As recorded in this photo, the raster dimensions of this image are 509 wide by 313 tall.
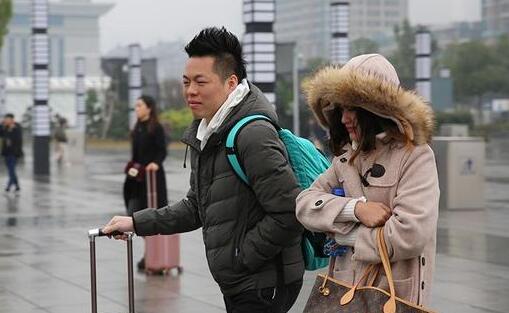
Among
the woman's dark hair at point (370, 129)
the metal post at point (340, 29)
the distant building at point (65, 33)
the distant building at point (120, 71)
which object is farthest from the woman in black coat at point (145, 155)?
the distant building at point (65, 33)

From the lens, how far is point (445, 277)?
10.5m

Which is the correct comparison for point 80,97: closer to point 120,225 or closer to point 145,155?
point 145,155

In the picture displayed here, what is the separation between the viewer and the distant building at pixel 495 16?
84312 mm

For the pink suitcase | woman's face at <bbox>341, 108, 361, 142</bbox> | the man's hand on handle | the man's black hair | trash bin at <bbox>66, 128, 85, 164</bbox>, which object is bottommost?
trash bin at <bbox>66, 128, 85, 164</bbox>

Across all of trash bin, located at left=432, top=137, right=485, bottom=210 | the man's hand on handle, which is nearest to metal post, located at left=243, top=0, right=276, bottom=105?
trash bin, located at left=432, top=137, right=485, bottom=210

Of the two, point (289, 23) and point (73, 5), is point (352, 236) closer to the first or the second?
point (289, 23)

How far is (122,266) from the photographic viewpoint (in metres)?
11.8

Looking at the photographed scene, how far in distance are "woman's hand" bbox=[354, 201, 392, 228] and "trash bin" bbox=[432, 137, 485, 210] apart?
45.7ft

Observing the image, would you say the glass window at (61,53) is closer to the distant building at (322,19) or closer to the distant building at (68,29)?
the distant building at (68,29)

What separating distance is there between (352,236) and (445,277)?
682cm

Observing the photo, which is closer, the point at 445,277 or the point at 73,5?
the point at 445,277

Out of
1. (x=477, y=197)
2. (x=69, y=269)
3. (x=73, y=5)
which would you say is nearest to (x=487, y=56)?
(x=477, y=197)

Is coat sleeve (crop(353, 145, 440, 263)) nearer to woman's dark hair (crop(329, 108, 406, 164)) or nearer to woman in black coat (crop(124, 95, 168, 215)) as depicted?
woman's dark hair (crop(329, 108, 406, 164))

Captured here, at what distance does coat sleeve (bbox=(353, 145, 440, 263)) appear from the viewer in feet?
12.1
